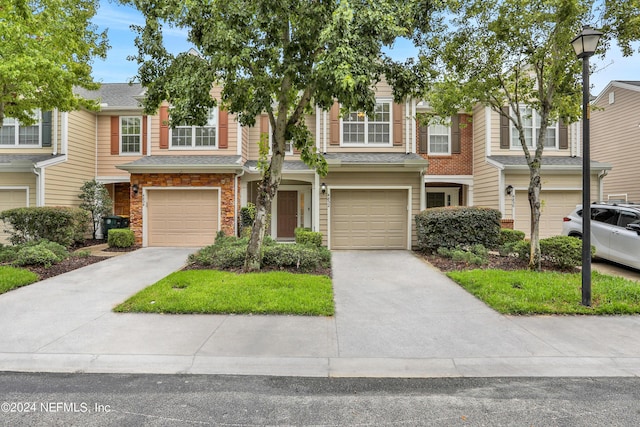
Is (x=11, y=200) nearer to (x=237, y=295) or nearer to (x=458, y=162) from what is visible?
(x=237, y=295)

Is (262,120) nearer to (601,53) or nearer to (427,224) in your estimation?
(427,224)

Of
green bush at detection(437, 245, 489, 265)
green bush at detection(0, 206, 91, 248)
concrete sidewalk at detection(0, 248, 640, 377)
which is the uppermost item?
green bush at detection(0, 206, 91, 248)

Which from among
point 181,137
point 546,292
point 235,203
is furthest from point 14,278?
point 546,292

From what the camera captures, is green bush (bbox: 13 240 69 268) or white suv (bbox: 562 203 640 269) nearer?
white suv (bbox: 562 203 640 269)

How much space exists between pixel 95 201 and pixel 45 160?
216cm

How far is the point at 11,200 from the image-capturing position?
1310 centimetres

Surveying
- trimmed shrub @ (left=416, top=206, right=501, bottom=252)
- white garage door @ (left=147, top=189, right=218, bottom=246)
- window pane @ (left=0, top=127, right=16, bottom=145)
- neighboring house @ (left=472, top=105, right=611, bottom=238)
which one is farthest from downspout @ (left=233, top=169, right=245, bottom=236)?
neighboring house @ (left=472, top=105, right=611, bottom=238)

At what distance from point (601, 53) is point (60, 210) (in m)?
14.8

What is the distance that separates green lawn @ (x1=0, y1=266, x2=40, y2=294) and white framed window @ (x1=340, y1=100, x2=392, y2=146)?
996cm

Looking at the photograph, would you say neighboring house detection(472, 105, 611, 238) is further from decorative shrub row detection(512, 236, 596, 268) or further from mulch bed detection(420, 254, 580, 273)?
decorative shrub row detection(512, 236, 596, 268)

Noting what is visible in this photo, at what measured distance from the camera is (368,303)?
6094 mm

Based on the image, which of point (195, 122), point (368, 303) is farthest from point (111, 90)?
point (368, 303)

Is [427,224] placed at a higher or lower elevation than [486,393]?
higher

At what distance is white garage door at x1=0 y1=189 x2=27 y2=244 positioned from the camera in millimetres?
13055
